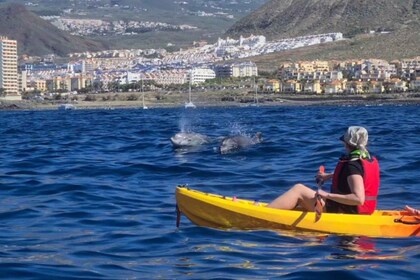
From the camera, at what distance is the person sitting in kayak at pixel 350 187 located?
11.0 meters

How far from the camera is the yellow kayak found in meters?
11.1

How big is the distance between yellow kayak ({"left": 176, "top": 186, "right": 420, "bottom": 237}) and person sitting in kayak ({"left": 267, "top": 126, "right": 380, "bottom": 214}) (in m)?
0.16

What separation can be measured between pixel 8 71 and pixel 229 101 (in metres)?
58.3

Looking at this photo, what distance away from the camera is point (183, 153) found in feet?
77.1

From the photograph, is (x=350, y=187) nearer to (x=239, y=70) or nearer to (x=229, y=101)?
(x=229, y=101)

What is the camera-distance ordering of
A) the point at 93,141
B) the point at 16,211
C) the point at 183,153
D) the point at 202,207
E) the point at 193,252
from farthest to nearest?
the point at 93,141 → the point at 183,153 → the point at 16,211 → the point at 202,207 → the point at 193,252

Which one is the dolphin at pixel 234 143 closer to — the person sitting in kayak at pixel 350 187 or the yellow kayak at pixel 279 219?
the yellow kayak at pixel 279 219

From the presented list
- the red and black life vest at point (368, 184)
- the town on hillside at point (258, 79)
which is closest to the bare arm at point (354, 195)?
the red and black life vest at point (368, 184)

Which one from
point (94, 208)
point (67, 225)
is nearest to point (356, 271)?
point (67, 225)

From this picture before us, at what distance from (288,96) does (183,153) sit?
10800 cm

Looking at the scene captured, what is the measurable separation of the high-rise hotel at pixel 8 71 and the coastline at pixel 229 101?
2699cm

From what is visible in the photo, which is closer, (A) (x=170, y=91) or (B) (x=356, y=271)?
(B) (x=356, y=271)

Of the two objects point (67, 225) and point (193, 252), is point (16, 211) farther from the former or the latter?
point (193, 252)

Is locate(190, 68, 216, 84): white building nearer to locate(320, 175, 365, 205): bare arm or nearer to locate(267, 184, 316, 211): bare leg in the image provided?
locate(267, 184, 316, 211): bare leg
